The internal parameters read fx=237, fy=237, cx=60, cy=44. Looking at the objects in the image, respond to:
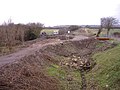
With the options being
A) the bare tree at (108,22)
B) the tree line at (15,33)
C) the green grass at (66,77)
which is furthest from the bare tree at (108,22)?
the green grass at (66,77)

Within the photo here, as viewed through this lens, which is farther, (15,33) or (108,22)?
(108,22)

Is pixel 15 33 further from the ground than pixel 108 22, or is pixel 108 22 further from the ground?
pixel 108 22

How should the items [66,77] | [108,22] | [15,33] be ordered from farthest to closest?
[108,22] < [15,33] < [66,77]

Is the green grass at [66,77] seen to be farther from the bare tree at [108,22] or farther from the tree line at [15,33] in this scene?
the bare tree at [108,22]

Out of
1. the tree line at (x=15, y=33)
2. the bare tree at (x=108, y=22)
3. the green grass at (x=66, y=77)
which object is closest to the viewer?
the green grass at (x=66, y=77)

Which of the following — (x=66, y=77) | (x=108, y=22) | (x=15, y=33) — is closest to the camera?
(x=66, y=77)

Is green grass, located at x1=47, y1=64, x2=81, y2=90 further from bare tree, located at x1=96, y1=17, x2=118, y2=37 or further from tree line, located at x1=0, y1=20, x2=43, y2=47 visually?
bare tree, located at x1=96, y1=17, x2=118, y2=37

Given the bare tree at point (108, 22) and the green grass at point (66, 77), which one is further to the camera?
the bare tree at point (108, 22)

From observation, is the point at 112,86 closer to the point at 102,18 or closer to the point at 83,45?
the point at 83,45

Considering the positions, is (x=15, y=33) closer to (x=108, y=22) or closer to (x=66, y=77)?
(x=66, y=77)

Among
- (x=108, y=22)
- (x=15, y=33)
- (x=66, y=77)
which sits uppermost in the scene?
(x=108, y=22)

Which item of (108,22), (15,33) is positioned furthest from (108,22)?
(15,33)

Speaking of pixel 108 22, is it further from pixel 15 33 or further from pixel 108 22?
pixel 15 33

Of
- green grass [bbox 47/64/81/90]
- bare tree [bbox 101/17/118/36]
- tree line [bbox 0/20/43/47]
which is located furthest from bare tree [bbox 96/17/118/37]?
green grass [bbox 47/64/81/90]
